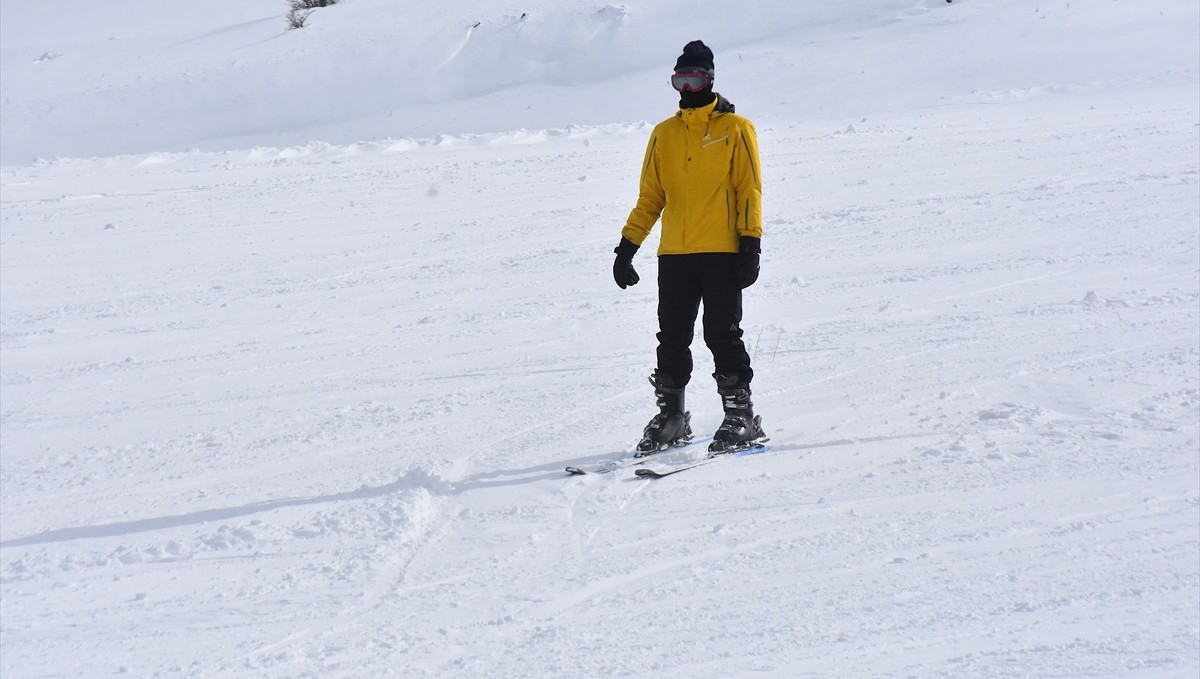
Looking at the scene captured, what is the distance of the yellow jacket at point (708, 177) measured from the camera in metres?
4.50

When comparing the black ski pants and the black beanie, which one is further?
the black ski pants

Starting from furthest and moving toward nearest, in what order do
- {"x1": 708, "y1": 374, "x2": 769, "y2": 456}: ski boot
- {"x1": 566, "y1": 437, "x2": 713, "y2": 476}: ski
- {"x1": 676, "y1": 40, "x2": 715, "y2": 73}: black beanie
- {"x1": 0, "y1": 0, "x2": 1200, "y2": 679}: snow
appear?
1. {"x1": 708, "y1": 374, "x2": 769, "y2": 456}: ski boot
2. {"x1": 566, "y1": 437, "x2": 713, "y2": 476}: ski
3. {"x1": 676, "y1": 40, "x2": 715, "y2": 73}: black beanie
4. {"x1": 0, "y1": 0, "x2": 1200, "y2": 679}: snow

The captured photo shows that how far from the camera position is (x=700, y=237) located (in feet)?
15.1

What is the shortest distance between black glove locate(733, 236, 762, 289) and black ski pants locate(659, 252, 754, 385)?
0.09 metres

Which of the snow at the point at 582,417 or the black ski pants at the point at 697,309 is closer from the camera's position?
the snow at the point at 582,417

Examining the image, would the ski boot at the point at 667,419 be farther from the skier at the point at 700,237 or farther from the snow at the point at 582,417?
the snow at the point at 582,417

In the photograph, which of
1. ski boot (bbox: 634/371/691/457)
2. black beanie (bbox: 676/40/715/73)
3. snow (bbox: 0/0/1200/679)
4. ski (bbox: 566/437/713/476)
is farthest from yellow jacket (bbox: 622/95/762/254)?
snow (bbox: 0/0/1200/679)

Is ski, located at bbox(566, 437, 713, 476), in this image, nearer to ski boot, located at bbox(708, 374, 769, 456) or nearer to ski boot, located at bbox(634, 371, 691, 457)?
ski boot, located at bbox(634, 371, 691, 457)

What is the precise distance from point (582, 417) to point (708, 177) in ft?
4.96

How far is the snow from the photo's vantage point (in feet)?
10.8

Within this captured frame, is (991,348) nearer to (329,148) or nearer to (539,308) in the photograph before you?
(539,308)

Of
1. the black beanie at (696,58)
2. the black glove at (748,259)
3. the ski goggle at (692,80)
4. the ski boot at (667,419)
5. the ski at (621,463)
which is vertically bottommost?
the ski at (621,463)

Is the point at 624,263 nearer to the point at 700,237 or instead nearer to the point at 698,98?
the point at 700,237

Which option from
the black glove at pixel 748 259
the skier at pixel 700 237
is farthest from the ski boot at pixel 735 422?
the black glove at pixel 748 259
